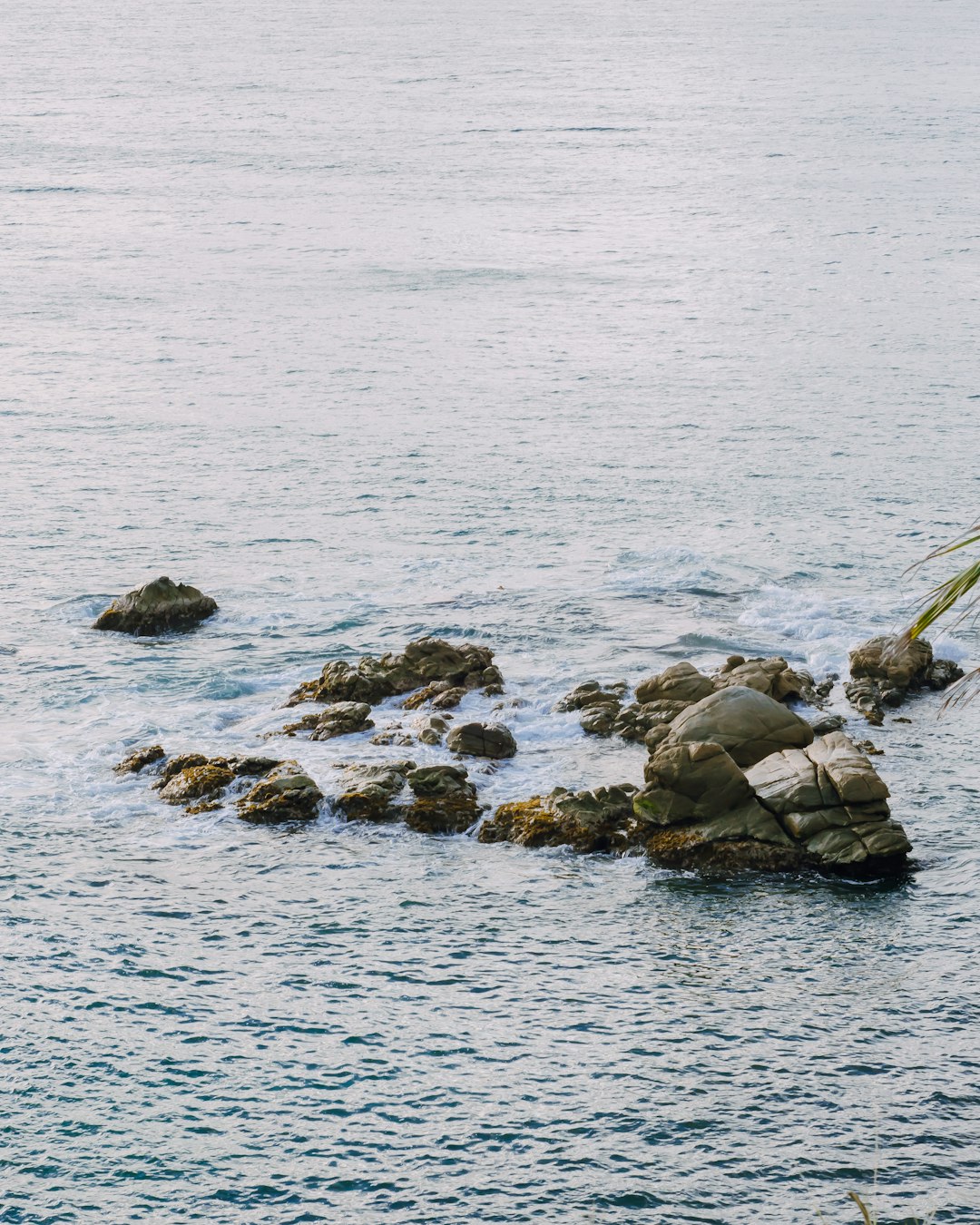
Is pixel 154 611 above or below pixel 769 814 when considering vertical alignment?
above

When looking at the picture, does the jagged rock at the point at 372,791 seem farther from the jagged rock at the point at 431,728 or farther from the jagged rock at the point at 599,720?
the jagged rock at the point at 599,720

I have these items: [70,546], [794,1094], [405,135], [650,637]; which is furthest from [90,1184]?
[405,135]

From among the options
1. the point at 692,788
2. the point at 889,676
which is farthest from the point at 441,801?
the point at 889,676

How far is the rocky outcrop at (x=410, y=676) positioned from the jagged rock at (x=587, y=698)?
1.59 metres

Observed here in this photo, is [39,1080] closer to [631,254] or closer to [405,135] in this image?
[631,254]

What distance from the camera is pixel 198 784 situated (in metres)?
28.8

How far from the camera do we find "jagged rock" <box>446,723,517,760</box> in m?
30.3

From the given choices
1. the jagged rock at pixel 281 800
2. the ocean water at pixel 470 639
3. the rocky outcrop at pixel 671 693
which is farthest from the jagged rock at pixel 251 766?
the rocky outcrop at pixel 671 693

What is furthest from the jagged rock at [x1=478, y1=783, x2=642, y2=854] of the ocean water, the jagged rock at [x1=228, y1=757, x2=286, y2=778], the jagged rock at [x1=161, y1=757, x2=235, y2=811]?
the jagged rock at [x1=161, y1=757, x2=235, y2=811]

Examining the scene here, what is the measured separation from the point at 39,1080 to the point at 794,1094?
10445 mm

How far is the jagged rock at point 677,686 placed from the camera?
31.8 m

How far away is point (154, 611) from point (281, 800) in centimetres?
1121

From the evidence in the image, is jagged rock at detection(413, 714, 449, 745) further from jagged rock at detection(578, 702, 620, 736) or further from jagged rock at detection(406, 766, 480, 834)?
jagged rock at detection(578, 702, 620, 736)

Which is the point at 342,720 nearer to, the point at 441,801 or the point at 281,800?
the point at 281,800
